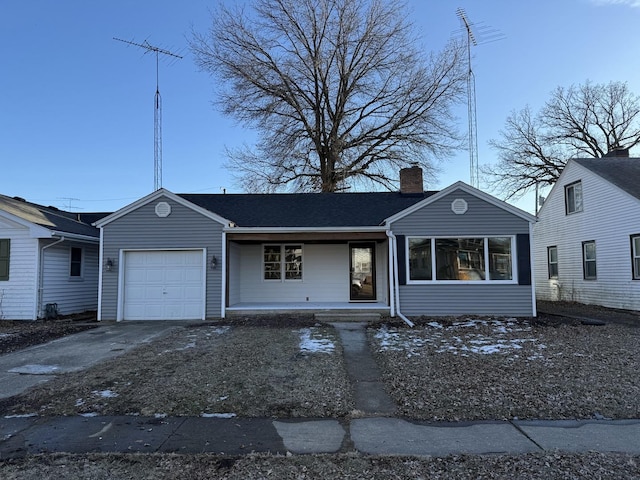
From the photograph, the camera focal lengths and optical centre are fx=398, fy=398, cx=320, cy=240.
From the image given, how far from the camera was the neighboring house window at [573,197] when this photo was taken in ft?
51.3

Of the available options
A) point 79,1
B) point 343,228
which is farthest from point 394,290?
point 79,1

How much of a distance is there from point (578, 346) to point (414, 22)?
20122 millimetres

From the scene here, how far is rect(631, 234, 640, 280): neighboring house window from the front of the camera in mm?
12523

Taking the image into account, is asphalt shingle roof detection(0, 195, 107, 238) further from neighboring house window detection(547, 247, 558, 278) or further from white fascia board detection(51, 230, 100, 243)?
neighboring house window detection(547, 247, 558, 278)

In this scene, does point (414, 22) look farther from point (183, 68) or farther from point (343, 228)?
point (343, 228)

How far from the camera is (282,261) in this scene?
1355cm

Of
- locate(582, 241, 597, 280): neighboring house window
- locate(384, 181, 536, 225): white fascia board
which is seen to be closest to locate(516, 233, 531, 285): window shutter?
locate(384, 181, 536, 225): white fascia board

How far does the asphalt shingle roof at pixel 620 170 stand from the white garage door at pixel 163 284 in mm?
13810

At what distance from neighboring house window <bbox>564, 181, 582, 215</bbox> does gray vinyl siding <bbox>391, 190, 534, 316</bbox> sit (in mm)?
6192

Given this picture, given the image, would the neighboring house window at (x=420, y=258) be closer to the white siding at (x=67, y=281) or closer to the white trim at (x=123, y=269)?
the white trim at (x=123, y=269)

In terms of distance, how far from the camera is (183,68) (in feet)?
62.1

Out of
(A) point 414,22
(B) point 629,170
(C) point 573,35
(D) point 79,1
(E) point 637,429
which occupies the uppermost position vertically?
(A) point 414,22

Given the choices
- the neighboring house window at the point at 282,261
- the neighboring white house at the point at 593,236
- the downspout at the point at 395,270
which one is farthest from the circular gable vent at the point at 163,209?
the neighboring white house at the point at 593,236

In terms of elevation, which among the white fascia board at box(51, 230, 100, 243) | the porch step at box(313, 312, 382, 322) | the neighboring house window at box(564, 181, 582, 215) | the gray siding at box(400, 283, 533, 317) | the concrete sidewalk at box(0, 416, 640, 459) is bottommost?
the concrete sidewalk at box(0, 416, 640, 459)
